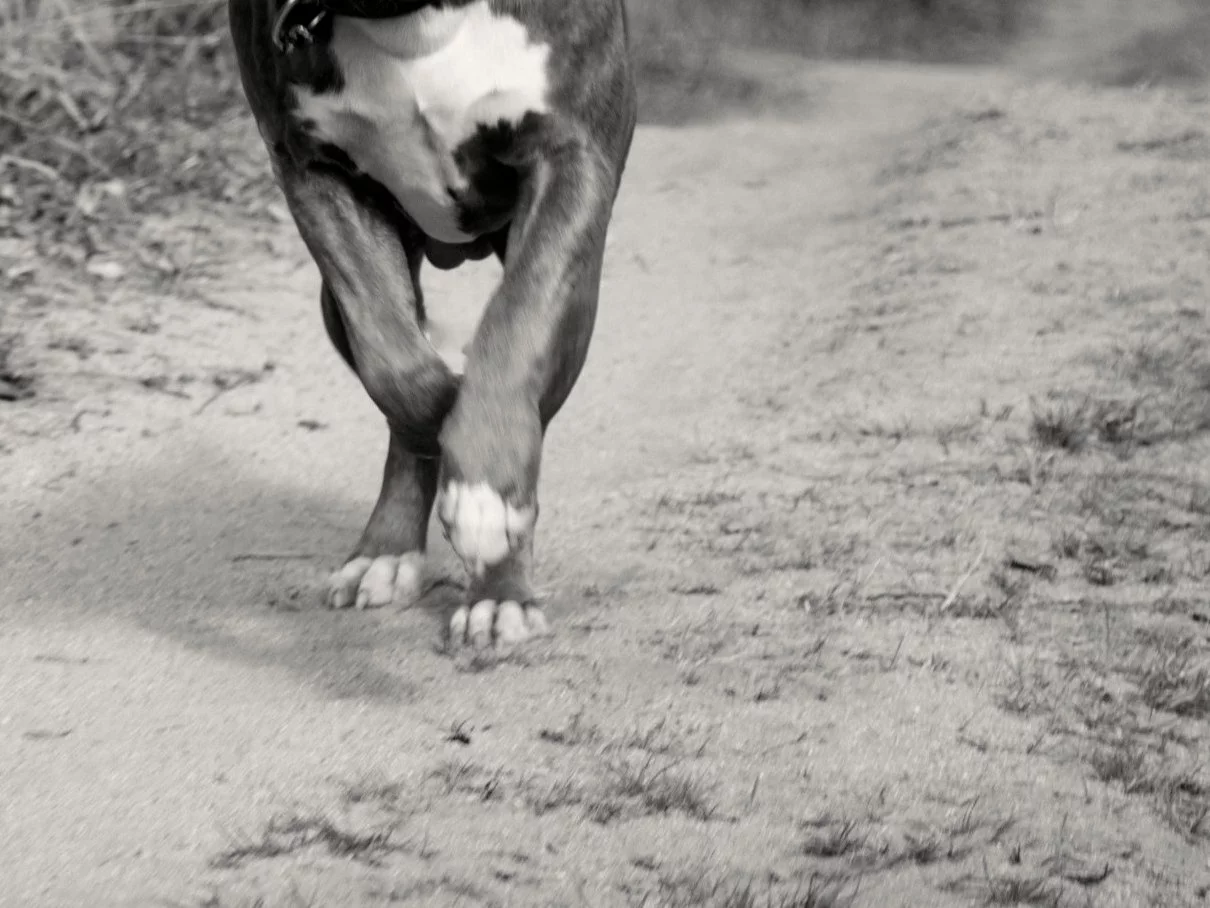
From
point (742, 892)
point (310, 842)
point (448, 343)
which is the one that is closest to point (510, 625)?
point (310, 842)

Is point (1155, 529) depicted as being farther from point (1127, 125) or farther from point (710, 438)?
point (1127, 125)

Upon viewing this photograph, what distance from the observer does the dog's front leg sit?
242 cm

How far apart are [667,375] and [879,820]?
2.50 m

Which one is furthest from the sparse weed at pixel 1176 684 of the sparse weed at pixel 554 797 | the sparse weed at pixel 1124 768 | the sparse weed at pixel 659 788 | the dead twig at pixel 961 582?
the sparse weed at pixel 554 797

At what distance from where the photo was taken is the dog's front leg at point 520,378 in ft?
7.94

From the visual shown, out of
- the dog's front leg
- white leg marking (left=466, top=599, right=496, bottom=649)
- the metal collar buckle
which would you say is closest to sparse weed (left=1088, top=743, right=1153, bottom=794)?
the dog's front leg

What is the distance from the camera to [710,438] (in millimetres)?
4020

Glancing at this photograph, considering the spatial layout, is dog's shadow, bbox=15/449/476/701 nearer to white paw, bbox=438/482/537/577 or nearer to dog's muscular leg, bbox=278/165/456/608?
dog's muscular leg, bbox=278/165/456/608

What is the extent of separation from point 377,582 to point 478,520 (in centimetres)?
73

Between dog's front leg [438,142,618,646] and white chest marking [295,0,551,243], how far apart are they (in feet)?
0.40

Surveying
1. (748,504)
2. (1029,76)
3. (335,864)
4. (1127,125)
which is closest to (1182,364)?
(748,504)

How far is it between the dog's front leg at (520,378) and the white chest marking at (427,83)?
12 cm

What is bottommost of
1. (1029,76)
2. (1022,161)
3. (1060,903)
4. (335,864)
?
(335,864)

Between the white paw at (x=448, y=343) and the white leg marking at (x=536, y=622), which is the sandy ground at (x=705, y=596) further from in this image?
the white paw at (x=448, y=343)
